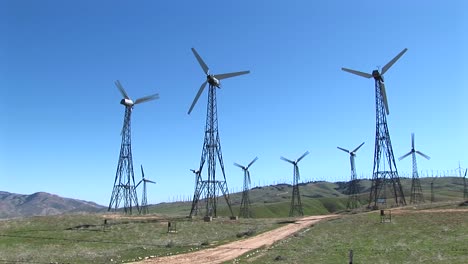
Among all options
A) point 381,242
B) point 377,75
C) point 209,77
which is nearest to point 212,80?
point 209,77

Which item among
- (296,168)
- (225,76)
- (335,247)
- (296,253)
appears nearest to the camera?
(296,253)

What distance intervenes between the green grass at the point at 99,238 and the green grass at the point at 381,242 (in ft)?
33.6

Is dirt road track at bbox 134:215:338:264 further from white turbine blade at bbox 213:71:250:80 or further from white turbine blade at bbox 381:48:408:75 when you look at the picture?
white turbine blade at bbox 381:48:408:75

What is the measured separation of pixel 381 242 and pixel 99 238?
34.2m

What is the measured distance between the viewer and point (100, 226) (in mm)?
64500

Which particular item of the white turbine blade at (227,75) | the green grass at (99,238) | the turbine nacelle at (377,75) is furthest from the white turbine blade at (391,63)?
the green grass at (99,238)

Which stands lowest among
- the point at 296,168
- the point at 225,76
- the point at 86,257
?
the point at 86,257

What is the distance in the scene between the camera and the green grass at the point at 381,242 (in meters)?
35.0

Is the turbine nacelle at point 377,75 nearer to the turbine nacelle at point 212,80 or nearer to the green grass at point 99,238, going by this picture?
the turbine nacelle at point 212,80

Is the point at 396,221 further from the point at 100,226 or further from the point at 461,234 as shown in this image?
the point at 100,226

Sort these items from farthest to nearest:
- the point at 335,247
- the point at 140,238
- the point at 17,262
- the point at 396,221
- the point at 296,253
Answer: the point at 396,221 < the point at 140,238 < the point at 335,247 < the point at 296,253 < the point at 17,262

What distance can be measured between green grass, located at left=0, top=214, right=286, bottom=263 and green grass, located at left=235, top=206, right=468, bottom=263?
1025 centimetres

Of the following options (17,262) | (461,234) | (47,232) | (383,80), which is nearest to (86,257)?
(17,262)

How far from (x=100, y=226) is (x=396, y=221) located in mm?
43459
